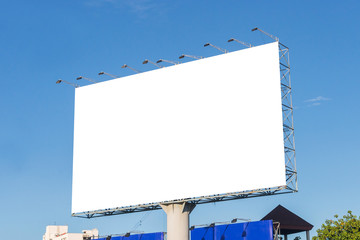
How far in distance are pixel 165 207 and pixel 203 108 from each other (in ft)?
26.6

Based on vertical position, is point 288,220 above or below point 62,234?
below

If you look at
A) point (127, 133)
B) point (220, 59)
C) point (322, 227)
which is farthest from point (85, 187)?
point (322, 227)

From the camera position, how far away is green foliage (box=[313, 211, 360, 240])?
42.9m

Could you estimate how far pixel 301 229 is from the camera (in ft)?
175

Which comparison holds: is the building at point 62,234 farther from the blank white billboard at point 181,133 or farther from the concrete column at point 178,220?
the concrete column at point 178,220

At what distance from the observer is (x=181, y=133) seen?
148 ft

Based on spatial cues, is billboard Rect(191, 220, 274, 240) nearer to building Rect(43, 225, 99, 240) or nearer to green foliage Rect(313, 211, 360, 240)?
green foliage Rect(313, 211, 360, 240)

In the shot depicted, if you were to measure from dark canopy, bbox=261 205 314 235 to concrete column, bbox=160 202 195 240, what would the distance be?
11056 millimetres

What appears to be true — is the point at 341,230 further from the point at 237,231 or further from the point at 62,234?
the point at 62,234

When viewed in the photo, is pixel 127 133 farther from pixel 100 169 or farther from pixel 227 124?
pixel 227 124

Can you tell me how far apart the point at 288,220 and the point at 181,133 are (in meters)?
15.4

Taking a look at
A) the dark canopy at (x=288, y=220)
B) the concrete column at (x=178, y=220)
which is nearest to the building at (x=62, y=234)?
the dark canopy at (x=288, y=220)

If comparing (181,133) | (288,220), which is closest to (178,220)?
(181,133)

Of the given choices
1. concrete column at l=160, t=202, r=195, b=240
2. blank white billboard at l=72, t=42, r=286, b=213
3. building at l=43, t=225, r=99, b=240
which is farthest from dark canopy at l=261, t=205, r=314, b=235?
building at l=43, t=225, r=99, b=240
